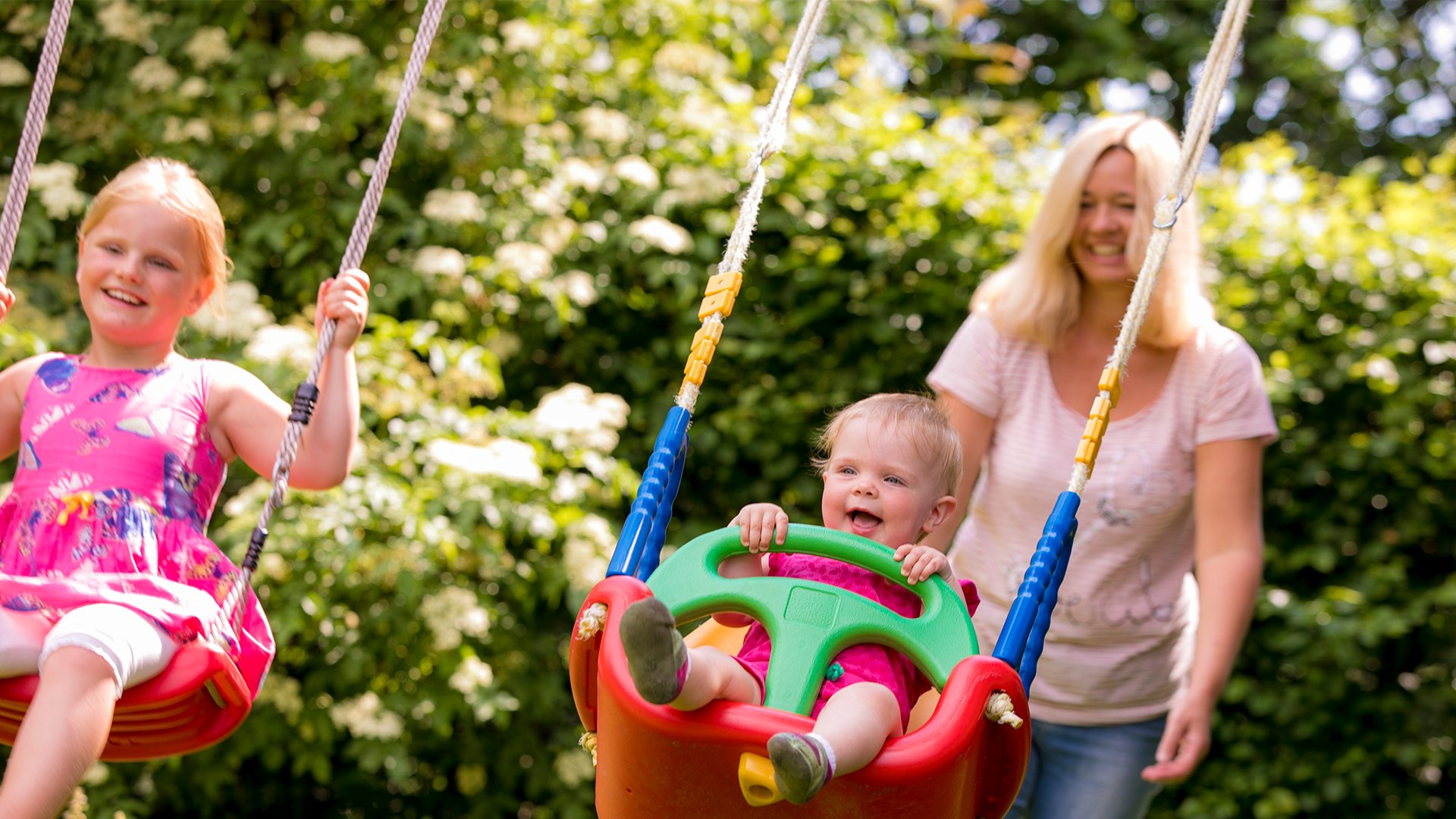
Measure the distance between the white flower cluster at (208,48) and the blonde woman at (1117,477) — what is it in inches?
95.0

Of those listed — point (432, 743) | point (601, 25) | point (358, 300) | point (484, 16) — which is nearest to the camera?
point (358, 300)

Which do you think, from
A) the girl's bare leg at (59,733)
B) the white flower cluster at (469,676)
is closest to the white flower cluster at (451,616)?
the white flower cluster at (469,676)

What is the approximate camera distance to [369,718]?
10.9ft

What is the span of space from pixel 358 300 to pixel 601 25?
112 inches

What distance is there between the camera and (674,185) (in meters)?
4.22

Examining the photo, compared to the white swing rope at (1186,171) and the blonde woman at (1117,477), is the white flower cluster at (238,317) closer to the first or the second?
the blonde woman at (1117,477)

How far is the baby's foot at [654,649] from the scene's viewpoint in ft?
4.84

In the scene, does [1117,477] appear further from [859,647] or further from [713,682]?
[713,682]

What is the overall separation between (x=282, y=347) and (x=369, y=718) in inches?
35.2

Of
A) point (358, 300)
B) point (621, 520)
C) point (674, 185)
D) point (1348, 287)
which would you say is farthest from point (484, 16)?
point (1348, 287)

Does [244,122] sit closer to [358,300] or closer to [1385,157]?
[358,300]

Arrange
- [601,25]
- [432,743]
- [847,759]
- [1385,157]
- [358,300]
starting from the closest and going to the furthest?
[847,759]
[358,300]
[432,743]
[601,25]
[1385,157]

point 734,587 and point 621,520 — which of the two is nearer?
point 734,587

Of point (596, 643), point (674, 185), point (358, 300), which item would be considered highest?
point (674, 185)
